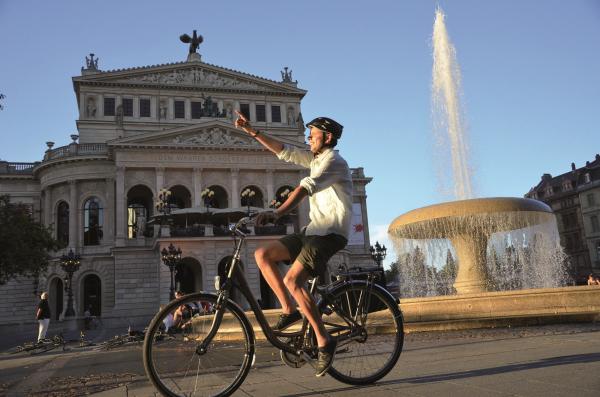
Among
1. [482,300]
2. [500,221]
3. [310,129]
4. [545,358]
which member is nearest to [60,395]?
[310,129]

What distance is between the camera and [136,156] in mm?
40844

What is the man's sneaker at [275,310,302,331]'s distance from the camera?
3.95 metres

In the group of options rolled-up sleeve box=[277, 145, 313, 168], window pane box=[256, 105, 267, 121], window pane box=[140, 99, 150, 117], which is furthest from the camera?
window pane box=[256, 105, 267, 121]

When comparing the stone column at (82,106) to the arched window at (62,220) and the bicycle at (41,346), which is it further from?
the bicycle at (41,346)

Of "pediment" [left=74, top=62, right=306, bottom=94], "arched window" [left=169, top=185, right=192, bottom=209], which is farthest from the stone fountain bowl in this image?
"pediment" [left=74, top=62, right=306, bottom=94]

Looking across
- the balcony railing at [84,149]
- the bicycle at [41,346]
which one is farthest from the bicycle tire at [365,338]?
the balcony railing at [84,149]

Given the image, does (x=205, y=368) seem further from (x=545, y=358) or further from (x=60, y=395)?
(x=545, y=358)

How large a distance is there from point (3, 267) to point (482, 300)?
2035 centimetres

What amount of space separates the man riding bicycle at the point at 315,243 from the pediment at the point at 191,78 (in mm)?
47725

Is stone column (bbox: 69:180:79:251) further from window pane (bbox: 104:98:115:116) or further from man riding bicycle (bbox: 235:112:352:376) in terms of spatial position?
man riding bicycle (bbox: 235:112:352:376)

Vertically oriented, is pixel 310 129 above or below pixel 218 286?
above

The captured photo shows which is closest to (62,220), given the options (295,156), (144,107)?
(144,107)

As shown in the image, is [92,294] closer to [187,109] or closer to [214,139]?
[214,139]

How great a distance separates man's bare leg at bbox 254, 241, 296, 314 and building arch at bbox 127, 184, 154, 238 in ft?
133
